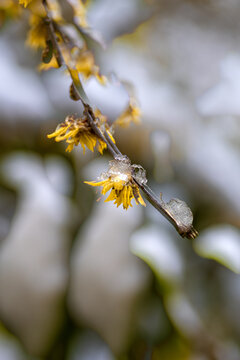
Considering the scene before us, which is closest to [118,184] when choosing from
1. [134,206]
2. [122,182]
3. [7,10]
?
[122,182]

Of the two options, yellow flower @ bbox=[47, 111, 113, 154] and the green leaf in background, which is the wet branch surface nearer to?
yellow flower @ bbox=[47, 111, 113, 154]

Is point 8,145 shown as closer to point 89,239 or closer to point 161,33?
point 89,239

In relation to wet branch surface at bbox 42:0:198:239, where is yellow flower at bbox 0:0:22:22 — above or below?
above

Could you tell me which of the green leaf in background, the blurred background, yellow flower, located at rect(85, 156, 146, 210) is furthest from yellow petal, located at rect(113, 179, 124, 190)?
the green leaf in background

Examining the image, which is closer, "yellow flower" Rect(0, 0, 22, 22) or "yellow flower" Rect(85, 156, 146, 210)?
"yellow flower" Rect(85, 156, 146, 210)

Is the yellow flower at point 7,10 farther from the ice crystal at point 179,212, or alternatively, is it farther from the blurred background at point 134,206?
the ice crystal at point 179,212

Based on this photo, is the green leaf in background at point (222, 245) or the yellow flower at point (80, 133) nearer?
the yellow flower at point (80, 133)

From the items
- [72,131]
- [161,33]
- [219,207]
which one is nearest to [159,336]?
[219,207]

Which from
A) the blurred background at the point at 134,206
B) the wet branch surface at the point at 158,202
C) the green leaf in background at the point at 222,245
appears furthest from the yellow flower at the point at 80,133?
the green leaf in background at the point at 222,245
